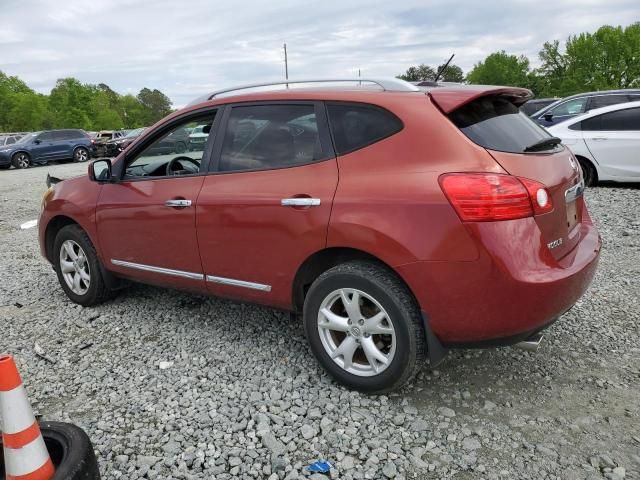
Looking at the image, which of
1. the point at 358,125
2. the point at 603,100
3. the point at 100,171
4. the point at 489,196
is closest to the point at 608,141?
the point at 603,100

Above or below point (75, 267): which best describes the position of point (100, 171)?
above

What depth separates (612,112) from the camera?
28.5ft

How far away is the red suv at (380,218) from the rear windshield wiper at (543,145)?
0.01m

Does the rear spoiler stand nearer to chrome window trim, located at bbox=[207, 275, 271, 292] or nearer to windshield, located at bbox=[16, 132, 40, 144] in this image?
chrome window trim, located at bbox=[207, 275, 271, 292]

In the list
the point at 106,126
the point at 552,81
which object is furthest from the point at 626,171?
the point at 106,126

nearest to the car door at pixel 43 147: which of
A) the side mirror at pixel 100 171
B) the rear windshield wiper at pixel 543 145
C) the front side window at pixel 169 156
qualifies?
the side mirror at pixel 100 171

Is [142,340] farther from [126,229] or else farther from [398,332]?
[398,332]

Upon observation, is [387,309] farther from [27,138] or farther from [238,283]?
[27,138]

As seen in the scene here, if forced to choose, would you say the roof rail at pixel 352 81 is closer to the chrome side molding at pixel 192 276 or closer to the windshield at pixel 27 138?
the chrome side molding at pixel 192 276

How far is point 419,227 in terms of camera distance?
8.47 ft

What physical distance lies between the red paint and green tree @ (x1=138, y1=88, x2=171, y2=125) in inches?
4364

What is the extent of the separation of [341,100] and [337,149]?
0.30 m

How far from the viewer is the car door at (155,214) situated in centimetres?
362

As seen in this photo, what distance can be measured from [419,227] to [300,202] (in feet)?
2.42
